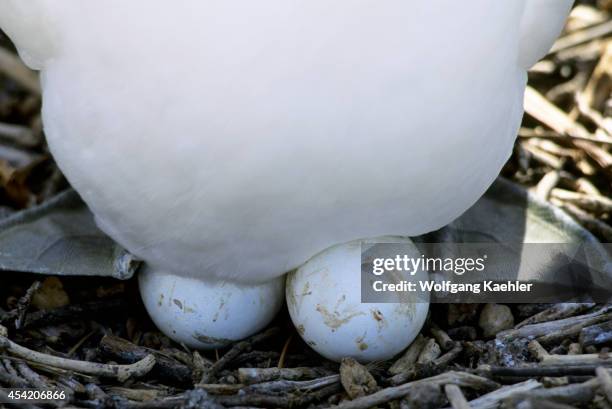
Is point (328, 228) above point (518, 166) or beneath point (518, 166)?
above

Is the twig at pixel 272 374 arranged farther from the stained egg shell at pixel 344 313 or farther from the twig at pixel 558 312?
the twig at pixel 558 312

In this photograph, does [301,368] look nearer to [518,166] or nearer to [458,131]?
[458,131]

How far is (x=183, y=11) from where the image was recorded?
1225 millimetres

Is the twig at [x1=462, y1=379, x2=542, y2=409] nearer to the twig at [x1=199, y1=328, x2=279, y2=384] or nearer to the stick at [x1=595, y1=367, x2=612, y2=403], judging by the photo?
the stick at [x1=595, y1=367, x2=612, y2=403]

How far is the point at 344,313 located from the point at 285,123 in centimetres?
36

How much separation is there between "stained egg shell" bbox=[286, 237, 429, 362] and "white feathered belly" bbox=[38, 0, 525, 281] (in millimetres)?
58

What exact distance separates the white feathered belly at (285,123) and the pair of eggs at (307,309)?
0.07m

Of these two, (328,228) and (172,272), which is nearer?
(328,228)

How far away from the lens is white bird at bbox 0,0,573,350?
122cm

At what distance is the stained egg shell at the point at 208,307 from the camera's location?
1.53 m

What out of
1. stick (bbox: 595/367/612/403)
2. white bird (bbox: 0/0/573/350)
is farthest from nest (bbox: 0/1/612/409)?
white bird (bbox: 0/0/573/350)

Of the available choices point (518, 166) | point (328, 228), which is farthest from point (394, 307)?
point (518, 166)

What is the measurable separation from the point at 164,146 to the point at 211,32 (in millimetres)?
185

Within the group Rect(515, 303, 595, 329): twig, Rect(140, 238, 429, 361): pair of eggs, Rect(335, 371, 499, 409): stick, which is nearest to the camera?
Rect(335, 371, 499, 409): stick
